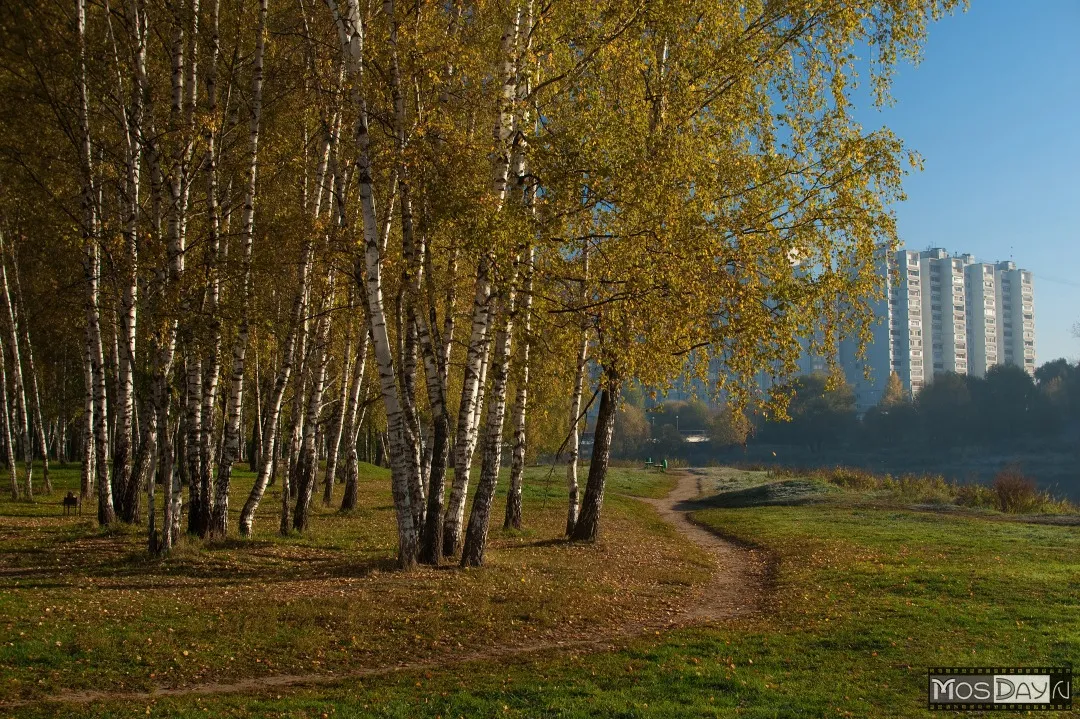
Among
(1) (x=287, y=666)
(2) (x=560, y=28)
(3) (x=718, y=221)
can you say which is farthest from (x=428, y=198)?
(1) (x=287, y=666)

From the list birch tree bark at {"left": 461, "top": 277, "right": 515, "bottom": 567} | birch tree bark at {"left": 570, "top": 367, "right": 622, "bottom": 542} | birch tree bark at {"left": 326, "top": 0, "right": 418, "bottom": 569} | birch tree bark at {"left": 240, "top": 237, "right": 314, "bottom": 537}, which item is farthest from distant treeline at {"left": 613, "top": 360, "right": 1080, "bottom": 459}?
birch tree bark at {"left": 326, "top": 0, "right": 418, "bottom": 569}

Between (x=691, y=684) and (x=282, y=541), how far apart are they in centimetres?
1171

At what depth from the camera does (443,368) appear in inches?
720

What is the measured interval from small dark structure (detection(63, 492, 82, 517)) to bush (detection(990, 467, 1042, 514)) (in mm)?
32164

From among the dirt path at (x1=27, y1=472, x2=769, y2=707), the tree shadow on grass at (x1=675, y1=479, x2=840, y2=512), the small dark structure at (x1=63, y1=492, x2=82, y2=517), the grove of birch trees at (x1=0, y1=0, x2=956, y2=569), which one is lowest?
the tree shadow on grass at (x1=675, y1=479, x2=840, y2=512)

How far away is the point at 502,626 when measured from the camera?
42.0 feet

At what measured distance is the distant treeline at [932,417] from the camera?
134m

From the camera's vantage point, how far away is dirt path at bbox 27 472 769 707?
927 centimetres

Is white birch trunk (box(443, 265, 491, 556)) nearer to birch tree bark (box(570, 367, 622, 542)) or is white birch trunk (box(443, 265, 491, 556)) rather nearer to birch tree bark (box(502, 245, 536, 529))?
birch tree bark (box(502, 245, 536, 529))

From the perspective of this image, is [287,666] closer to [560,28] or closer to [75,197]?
[560,28]

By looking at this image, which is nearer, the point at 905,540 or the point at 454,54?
the point at 454,54

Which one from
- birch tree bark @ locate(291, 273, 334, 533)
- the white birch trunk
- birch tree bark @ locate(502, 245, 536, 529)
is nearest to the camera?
birch tree bark @ locate(502, 245, 536, 529)

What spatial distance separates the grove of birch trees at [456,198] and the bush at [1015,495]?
18707mm

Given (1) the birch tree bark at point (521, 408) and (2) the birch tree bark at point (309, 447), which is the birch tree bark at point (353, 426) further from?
(1) the birch tree bark at point (521, 408)
